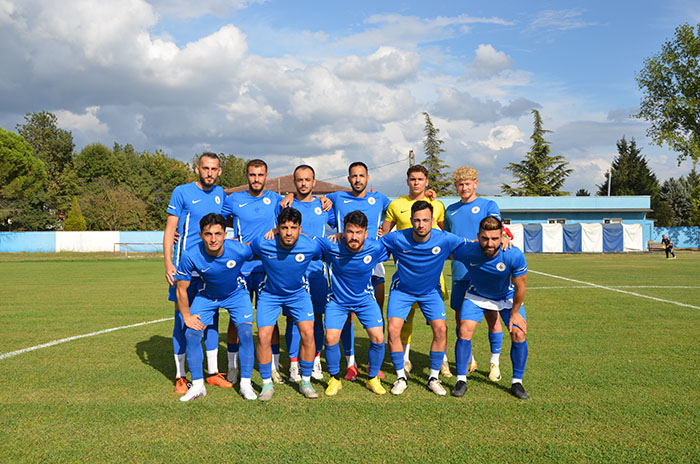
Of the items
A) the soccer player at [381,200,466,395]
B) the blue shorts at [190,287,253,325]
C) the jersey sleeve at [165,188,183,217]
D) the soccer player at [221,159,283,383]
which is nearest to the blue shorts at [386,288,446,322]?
the soccer player at [381,200,466,395]

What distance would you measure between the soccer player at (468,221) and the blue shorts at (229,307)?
6.89 ft

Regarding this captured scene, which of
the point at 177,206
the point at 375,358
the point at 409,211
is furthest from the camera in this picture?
the point at 409,211

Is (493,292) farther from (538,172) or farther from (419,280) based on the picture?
(538,172)

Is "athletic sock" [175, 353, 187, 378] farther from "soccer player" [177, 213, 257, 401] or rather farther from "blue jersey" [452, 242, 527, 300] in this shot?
"blue jersey" [452, 242, 527, 300]

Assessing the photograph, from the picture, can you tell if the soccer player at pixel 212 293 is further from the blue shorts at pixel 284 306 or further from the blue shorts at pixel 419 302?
the blue shorts at pixel 419 302

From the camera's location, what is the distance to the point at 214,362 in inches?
200

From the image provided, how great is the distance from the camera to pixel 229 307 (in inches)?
190

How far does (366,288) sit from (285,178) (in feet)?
151

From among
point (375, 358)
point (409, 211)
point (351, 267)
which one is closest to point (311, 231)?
point (351, 267)

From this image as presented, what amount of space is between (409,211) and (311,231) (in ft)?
3.55

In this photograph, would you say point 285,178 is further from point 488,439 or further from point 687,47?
point 488,439

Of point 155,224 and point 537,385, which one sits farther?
point 155,224

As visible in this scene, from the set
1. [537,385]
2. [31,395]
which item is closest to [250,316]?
[31,395]

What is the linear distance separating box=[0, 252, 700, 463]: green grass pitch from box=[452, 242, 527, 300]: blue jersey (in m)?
0.91
